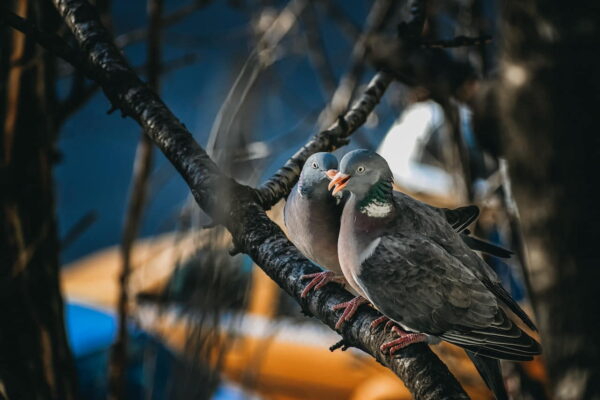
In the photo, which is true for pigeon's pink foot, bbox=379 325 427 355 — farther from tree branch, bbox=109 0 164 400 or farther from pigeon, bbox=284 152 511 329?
tree branch, bbox=109 0 164 400

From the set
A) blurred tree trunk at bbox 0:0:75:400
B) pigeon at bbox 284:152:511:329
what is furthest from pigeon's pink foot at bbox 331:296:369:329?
blurred tree trunk at bbox 0:0:75:400

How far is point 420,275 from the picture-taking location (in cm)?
97

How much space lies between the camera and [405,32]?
1.51m

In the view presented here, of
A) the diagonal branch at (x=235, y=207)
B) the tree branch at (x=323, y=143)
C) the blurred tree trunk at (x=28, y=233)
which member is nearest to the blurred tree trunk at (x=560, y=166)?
the diagonal branch at (x=235, y=207)

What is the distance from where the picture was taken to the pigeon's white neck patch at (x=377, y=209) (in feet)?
3.03

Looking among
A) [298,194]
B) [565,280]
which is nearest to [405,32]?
[298,194]

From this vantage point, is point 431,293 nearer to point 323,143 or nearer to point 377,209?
point 377,209

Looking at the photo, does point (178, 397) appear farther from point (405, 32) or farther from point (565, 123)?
point (405, 32)

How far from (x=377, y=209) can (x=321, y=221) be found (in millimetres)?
143

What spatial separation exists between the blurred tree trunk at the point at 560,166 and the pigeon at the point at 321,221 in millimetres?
302

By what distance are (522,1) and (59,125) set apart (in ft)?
4.86

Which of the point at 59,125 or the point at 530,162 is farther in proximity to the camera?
the point at 59,125

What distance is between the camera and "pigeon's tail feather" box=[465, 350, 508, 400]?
919 mm

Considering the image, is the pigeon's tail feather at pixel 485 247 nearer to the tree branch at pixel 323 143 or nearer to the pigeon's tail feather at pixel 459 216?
the pigeon's tail feather at pixel 459 216
